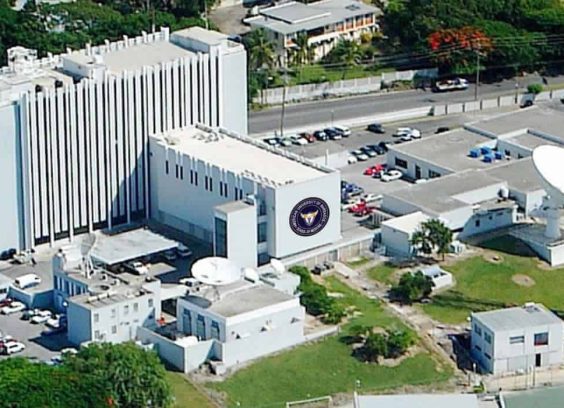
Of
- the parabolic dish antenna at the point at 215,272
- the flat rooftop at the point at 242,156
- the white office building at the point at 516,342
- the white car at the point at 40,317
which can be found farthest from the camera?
the flat rooftop at the point at 242,156

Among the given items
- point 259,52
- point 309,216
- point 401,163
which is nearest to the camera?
point 309,216

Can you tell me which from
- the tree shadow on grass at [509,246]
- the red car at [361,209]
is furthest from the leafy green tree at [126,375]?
the tree shadow on grass at [509,246]

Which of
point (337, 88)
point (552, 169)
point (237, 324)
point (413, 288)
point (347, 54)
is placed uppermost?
point (552, 169)

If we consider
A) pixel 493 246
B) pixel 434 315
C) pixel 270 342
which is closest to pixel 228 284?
pixel 270 342

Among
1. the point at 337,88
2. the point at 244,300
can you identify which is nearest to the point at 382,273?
the point at 244,300

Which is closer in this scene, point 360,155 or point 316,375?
point 316,375

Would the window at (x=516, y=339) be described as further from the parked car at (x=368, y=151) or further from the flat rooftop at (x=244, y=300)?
the parked car at (x=368, y=151)

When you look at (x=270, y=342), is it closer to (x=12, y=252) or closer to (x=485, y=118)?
(x=12, y=252)

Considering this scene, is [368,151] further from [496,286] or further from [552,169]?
[496,286]
